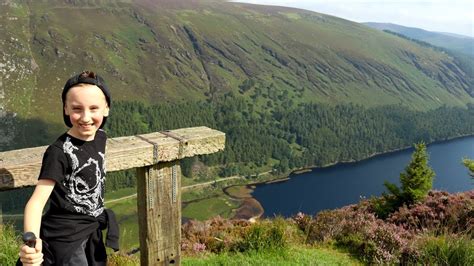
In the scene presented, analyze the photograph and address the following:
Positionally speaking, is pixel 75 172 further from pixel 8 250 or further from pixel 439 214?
pixel 439 214

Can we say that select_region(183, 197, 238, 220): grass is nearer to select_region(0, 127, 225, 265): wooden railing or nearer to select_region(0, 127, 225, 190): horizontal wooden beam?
select_region(0, 127, 225, 265): wooden railing

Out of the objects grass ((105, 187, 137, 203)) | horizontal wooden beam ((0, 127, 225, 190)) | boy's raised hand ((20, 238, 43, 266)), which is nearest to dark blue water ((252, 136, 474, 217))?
grass ((105, 187, 137, 203))

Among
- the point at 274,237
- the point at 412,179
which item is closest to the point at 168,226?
the point at 274,237

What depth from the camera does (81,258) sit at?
13.0 feet

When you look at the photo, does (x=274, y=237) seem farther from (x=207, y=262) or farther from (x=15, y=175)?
(x=15, y=175)

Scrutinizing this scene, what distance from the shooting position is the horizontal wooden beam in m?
3.71

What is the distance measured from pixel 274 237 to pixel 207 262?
178 cm

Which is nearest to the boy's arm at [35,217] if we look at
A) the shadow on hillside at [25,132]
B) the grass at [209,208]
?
the grass at [209,208]

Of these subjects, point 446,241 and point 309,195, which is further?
point 309,195

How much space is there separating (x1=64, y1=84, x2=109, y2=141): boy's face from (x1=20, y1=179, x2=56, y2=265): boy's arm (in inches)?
21.6

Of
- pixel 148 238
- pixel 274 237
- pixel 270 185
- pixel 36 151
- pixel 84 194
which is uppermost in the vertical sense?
pixel 36 151

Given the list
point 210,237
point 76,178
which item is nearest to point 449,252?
point 210,237

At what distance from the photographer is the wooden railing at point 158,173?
4.23 m

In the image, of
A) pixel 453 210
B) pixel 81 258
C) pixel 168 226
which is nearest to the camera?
pixel 81 258
